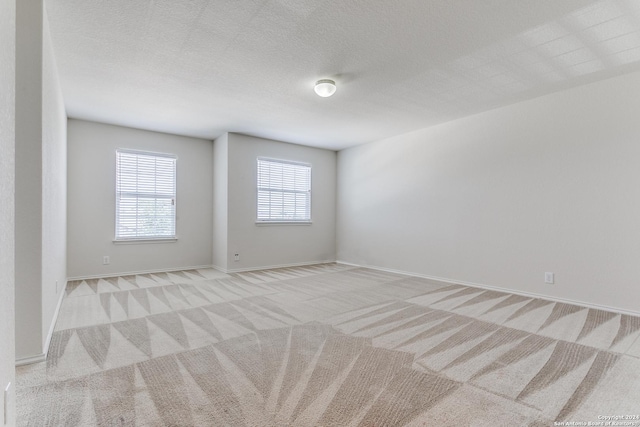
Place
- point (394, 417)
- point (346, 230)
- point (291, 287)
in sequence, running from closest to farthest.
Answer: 1. point (394, 417)
2. point (291, 287)
3. point (346, 230)

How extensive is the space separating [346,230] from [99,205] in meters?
4.41

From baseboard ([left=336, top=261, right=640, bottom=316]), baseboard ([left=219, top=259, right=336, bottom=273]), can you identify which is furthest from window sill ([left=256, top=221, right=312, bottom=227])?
baseboard ([left=336, top=261, right=640, bottom=316])

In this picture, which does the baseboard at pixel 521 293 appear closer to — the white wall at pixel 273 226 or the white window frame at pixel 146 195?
the white wall at pixel 273 226

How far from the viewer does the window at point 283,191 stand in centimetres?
595

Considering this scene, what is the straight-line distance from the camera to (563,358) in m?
2.22

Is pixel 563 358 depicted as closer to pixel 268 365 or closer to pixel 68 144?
pixel 268 365

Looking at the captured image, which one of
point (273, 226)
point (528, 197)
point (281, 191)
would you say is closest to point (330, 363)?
point (528, 197)

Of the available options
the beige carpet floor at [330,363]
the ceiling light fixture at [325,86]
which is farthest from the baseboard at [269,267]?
the ceiling light fixture at [325,86]

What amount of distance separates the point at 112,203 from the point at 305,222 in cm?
336

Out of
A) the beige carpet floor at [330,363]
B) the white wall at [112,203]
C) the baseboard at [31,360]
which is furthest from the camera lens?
the white wall at [112,203]

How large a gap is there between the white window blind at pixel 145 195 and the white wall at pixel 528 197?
12.5ft

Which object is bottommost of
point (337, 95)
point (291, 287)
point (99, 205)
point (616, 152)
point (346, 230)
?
point (291, 287)

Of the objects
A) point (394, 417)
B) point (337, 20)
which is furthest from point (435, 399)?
point (337, 20)

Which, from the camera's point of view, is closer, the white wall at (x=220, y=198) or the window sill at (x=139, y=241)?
the window sill at (x=139, y=241)
